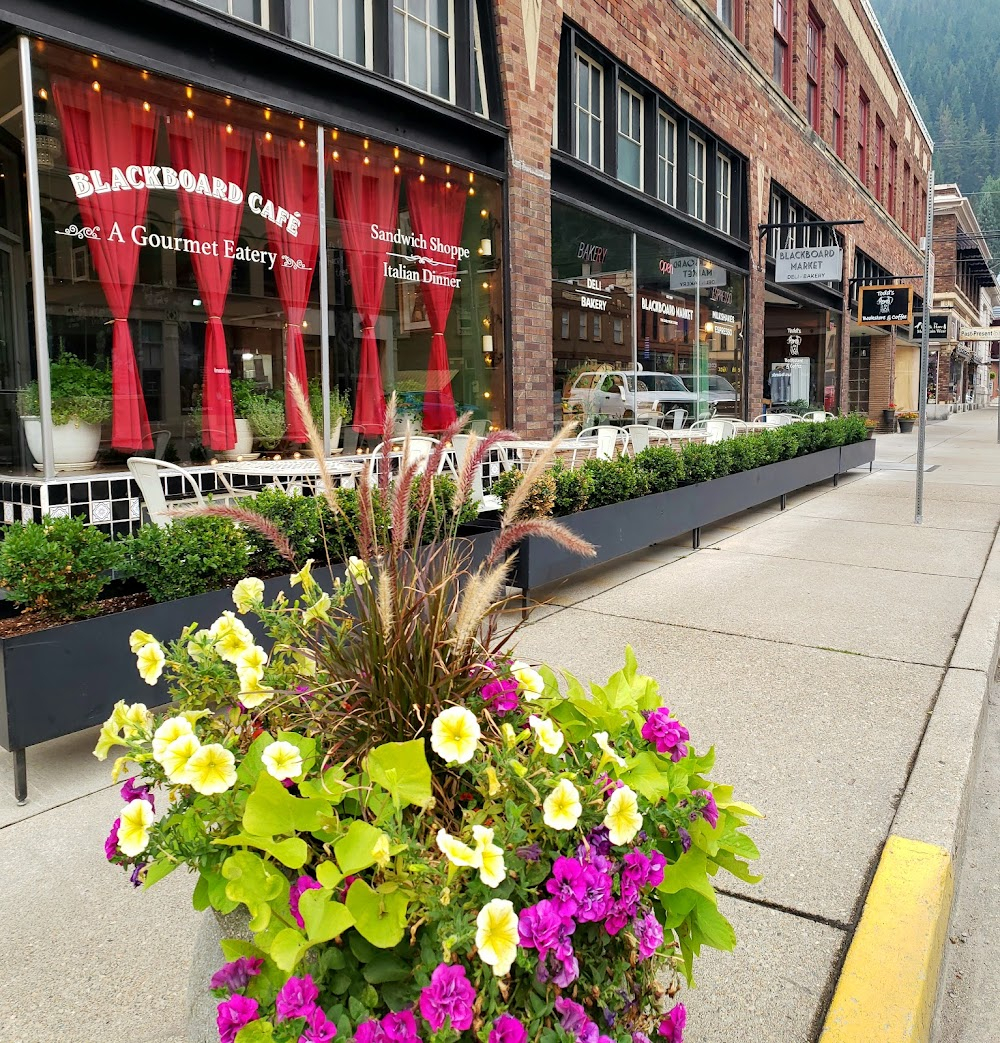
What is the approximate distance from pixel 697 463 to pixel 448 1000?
7.52 m

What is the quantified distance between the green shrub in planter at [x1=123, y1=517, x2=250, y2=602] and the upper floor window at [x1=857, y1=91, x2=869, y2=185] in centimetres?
2397

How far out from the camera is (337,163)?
797 centimetres

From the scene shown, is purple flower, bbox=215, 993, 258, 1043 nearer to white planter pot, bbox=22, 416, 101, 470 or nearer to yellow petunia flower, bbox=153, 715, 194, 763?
yellow petunia flower, bbox=153, 715, 194, 763

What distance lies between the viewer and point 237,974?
1.52 metres

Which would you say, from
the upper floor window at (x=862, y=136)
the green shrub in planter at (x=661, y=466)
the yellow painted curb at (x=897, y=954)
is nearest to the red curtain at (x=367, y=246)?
the green shrub in planter at (x=661, y=466)

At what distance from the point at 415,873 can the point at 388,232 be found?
7.80 m

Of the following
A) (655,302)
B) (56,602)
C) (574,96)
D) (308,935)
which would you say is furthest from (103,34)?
(655,302)

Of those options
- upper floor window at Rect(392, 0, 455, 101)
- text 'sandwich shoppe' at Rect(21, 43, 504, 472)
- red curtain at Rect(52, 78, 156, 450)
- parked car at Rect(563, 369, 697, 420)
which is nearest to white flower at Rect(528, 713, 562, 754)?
text 'sandwich shoppe' at Rect(21, 43, 504, 472)

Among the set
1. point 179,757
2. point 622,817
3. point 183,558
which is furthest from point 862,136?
point 179,757

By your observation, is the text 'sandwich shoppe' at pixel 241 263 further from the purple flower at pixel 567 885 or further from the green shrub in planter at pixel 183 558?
the purple flower at pixel 567 885

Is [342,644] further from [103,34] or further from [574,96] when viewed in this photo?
[574,96]

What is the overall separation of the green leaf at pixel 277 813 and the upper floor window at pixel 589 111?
33.8ft

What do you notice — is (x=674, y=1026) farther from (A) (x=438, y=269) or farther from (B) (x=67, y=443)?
(A) (x=438, y=269)

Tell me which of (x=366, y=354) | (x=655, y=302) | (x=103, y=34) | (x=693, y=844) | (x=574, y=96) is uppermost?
(x=574, y=96)
